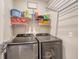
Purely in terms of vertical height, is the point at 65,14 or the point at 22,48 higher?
the point at 65,14

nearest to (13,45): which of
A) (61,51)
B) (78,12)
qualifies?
(61,51)

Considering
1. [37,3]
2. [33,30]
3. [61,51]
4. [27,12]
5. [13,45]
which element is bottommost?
[61,51]

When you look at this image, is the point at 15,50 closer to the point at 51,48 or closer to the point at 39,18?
the point at 51,48

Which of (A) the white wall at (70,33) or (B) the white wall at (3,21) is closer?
(B) the white wall at (3,21)

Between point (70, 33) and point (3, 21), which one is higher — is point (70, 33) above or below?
below

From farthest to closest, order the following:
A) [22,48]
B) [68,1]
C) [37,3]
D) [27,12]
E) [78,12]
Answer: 1. [37,3]
2. [27,12]
3. [68,1]
4. [22,48]
5. [78,12]

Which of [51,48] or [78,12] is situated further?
[51,48]

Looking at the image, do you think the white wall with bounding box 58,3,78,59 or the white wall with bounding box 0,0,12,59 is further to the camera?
the white wall with bounding box 58,3,78,59

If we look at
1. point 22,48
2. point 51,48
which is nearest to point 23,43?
point 22,48

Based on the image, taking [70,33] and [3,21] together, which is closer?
[3,21]

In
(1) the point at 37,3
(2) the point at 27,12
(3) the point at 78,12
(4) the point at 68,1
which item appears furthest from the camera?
(1) the point at 37,3

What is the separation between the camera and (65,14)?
196 centimetres

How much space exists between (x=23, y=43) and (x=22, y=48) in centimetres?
8

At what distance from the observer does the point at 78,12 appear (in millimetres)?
1484
